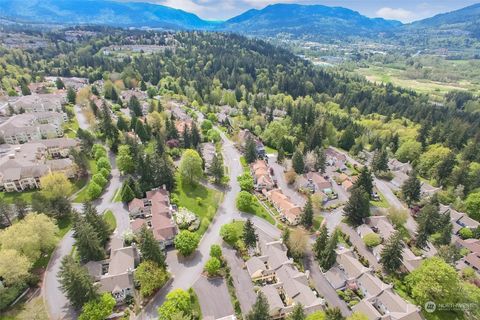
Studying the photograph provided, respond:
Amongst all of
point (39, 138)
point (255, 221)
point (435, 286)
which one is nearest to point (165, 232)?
point (255, 221)

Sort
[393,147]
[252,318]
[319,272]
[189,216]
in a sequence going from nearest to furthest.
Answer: [252,318] → [319,272] → [189,216] → [393,147]

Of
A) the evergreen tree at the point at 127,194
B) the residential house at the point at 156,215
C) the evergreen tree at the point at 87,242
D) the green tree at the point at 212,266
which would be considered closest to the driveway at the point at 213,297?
the green tree at the point at 212,266

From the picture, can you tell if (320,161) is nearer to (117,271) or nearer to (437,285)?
(437,285)

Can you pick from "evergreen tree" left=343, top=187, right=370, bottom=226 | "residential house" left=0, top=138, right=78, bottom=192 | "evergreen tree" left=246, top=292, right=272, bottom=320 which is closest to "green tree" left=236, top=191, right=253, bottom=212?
"evergreen tree" left=343, top=187, right=370, bottom=226

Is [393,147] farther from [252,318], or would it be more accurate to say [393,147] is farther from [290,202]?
[252,318]

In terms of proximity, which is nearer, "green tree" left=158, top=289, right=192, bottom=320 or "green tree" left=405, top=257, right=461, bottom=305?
"green tree" left=158, top=289, right=192, bottom=320

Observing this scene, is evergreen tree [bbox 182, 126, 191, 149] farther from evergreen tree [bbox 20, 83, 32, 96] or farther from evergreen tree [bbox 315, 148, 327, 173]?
evergreen tree [bbox 20, 83, 32, 96]
